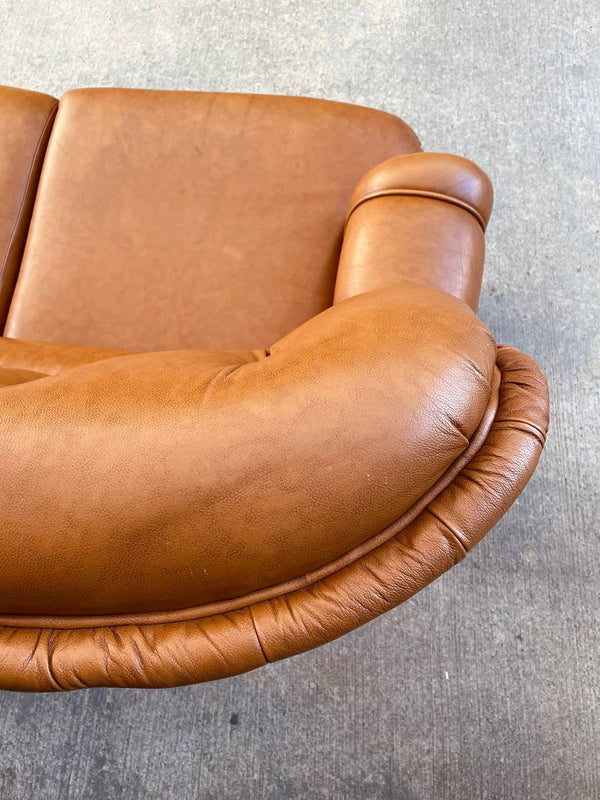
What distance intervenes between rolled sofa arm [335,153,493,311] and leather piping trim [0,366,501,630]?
1.18 ft

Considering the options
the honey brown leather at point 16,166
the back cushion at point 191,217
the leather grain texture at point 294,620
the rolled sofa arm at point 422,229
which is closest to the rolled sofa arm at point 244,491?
the leather grain texture at point 294,620

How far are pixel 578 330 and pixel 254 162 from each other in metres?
0.85

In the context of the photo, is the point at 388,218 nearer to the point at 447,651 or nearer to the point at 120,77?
the point at 447,651

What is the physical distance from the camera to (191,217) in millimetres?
1186

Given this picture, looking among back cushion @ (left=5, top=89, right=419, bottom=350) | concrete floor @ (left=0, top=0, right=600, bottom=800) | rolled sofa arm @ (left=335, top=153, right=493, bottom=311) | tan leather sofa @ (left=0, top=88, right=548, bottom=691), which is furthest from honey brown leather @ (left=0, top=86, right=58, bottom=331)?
concrete floor @ (left=0, top=0, right=600, bottom=800)

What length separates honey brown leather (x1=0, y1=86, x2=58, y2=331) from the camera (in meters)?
1.21

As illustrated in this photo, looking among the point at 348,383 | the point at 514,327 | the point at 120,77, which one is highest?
the point at 120,77

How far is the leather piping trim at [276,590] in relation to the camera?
2.24ft

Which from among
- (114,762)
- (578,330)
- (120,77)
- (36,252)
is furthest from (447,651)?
(120,77)

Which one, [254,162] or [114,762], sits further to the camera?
[114,762]

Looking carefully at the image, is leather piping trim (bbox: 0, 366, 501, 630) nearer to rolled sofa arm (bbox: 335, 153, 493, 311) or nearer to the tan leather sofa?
the tan leather sofa

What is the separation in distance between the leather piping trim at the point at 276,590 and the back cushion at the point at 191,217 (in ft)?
1.68

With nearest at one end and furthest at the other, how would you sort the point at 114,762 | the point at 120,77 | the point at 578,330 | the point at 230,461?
the point at 230,461 → the point at 114,762 → the point at 578,330 → the point at 120,77

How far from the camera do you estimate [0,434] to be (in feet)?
2.06
